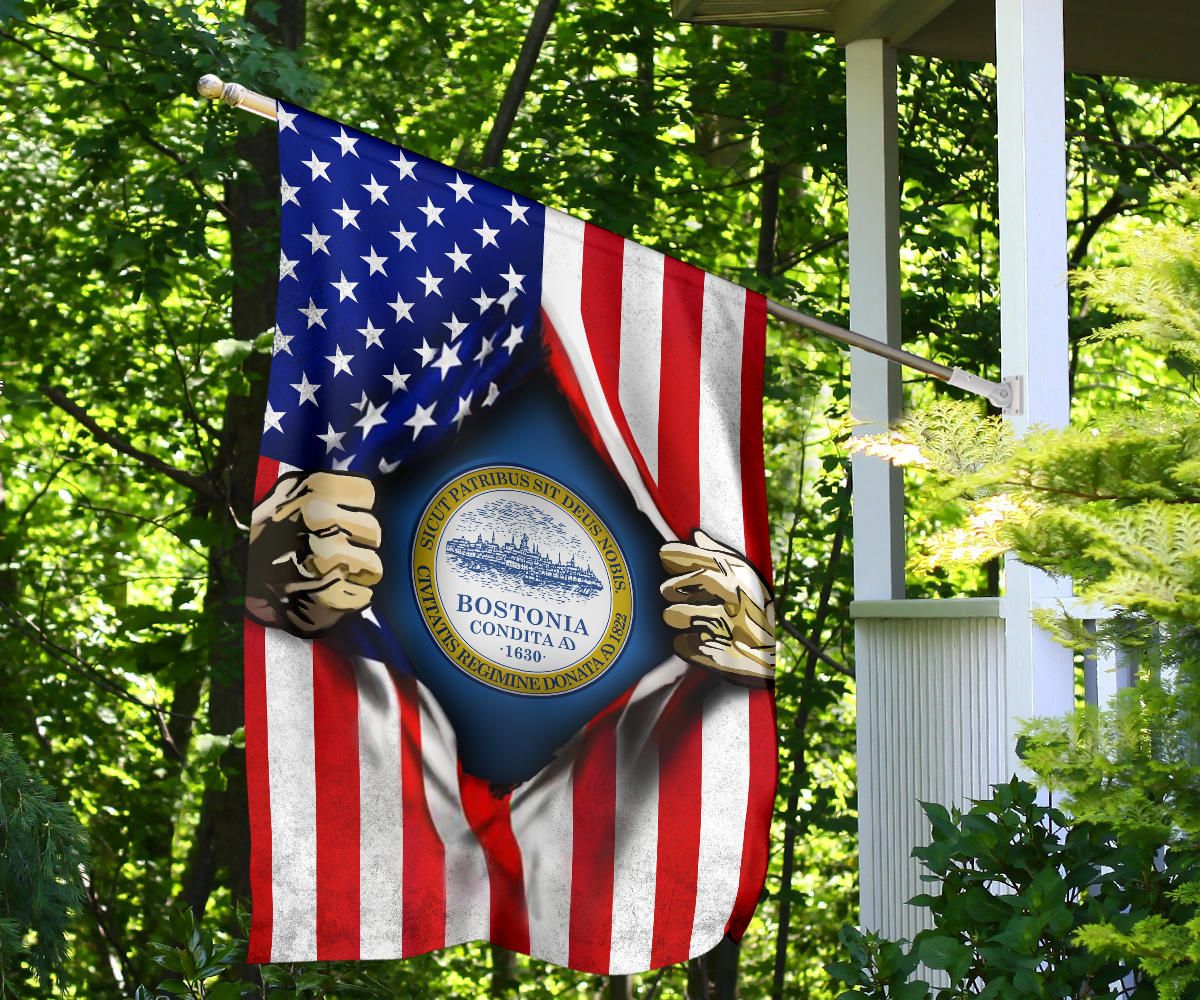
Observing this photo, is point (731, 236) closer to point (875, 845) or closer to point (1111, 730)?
point (875, 845)

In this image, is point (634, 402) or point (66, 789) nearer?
point (634, 402)

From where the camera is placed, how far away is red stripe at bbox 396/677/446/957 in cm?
356

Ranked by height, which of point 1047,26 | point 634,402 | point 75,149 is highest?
point 75,149

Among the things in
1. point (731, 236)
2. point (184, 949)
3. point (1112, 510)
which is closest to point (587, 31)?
point (731, 236)

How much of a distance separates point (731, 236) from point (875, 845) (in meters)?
6.63

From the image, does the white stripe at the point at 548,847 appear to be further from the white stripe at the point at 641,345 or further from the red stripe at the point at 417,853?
the white stripe at the point at 641,345

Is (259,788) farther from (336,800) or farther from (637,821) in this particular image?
(637,821)

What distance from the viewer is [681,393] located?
13.0 ft

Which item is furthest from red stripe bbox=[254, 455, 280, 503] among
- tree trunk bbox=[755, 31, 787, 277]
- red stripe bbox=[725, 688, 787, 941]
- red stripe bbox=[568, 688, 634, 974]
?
tree trunk bbox=[755, 31, 787, 277]

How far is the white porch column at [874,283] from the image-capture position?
4.98 m

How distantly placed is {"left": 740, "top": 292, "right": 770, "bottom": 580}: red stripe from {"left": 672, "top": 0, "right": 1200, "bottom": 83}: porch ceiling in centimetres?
156

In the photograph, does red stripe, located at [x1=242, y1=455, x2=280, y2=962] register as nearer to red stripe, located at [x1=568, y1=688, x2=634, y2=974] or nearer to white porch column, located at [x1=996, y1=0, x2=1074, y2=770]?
red stripe, located at [x1=568, y1=688, x2=634, y2=974]

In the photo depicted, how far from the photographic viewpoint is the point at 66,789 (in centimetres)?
1022

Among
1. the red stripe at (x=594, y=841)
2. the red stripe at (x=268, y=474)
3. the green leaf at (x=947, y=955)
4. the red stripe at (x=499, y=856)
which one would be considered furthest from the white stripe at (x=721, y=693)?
the red stripe at (x=268, y=474)
